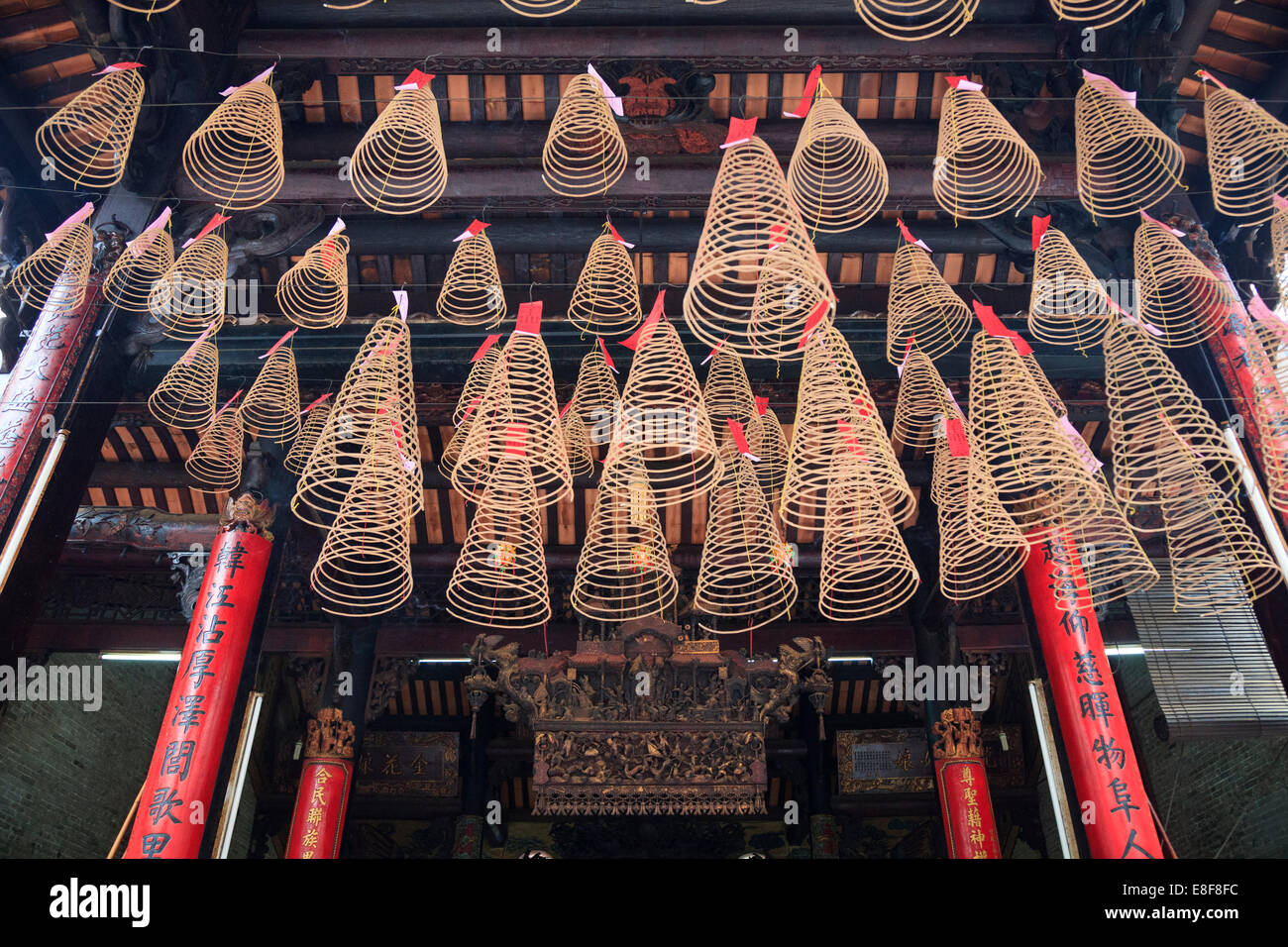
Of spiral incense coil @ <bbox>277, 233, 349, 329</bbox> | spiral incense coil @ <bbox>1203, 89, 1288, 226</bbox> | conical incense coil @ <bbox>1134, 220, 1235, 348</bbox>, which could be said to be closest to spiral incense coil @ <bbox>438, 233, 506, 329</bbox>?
spiral incense coil @ <bbox>277, 233, 349, 329</bbox>

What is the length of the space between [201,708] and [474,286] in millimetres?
3647

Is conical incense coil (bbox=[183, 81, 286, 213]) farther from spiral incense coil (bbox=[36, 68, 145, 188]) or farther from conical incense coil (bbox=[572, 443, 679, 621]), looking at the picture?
conical incense coil (bbox=[572, 443, 679, 621])

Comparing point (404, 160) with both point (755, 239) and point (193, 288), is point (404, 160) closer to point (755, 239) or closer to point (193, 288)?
point (193, 288)

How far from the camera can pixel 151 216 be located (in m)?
7.03

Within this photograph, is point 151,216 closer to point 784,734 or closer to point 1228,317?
point 1228,317

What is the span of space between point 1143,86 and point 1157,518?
4.40 meters

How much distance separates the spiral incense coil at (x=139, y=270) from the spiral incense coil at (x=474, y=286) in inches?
74.4

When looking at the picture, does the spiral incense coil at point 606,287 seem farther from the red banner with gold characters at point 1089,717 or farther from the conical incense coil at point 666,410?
the red banner with gold characters at point 1089,717

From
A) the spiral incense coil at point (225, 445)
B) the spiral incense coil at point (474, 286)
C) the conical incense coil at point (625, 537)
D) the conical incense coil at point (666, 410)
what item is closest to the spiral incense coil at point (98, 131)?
the spiral incense coil at point (225, 445)

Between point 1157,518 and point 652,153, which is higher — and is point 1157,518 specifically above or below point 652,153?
below
